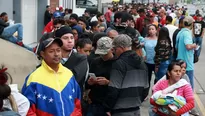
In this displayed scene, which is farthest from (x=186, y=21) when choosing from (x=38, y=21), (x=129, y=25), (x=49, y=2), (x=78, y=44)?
(x=49, y=2)

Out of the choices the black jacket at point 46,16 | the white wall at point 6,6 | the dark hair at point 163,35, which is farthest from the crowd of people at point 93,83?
the black jacket at point 46,16

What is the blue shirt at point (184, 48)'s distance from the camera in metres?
8.40

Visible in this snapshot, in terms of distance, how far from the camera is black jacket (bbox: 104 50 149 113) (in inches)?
193

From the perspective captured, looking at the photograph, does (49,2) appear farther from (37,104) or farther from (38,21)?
(37,104)

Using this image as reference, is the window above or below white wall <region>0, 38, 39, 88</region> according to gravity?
below

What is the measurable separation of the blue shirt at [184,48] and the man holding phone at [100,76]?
11.3 feet

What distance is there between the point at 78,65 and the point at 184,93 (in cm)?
146

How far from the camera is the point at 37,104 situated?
4113 mm

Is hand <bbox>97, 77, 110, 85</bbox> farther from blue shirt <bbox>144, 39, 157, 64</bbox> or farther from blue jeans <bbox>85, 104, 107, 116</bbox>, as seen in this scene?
blue shirt <bbox>144, 39, 157, 64</bbox>

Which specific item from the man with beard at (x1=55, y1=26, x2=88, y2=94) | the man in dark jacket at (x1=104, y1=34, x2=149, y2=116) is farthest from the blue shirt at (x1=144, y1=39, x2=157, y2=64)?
the man with beard at (x1=55, y1=26, x2=88, y2=94)

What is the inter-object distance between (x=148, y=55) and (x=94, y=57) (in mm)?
3599

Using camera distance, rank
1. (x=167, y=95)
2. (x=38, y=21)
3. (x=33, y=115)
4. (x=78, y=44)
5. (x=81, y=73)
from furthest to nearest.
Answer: (x=38, y=21) → (x=78, y=44) → (x=167, y=95) → (x=81, y=73) → (x=33, y=115)

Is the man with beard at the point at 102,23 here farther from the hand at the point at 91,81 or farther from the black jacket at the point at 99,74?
the hand at the point at 91,81

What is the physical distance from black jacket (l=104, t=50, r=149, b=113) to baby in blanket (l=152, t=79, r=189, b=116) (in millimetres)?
534
